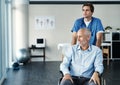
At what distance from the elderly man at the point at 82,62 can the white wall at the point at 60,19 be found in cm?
652

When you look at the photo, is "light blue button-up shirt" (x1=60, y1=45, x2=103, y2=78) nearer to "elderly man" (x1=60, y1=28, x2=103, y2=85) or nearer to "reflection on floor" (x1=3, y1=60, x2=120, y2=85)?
"elderly man" (x1=60, y1=28, x2=103, y2=85)

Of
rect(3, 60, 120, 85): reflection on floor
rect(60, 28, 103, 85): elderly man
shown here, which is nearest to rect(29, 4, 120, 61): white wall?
rect(3, 60, 120, 85): reflection on floor

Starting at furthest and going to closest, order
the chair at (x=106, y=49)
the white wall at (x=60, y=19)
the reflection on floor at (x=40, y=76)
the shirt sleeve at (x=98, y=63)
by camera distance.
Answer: the white wall at (x=60, y=19)
the chair at (x=106, y=49)
the reflection on floor at (x=40, y=76)
the shirt sleeve at (x=98, y=63)

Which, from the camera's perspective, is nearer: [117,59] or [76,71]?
[76,71]

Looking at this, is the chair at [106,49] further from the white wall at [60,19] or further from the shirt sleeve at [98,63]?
the shirt sleeve at [98,63]

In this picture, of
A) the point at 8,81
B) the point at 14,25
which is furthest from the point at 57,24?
the point at 8,81

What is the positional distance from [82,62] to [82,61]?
0.04 ft

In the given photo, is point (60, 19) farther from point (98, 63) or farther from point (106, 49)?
point (98, 63)

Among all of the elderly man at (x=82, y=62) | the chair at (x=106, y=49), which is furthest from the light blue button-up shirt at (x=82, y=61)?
the chair at (x=106, y=49)

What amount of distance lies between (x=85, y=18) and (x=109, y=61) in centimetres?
588

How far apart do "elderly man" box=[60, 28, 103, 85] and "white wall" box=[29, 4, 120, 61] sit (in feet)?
21.4

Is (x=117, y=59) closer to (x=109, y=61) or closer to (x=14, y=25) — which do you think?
(x=109, y=61)

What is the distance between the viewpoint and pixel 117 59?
9.74 metres

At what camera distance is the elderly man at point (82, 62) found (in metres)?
3.25
